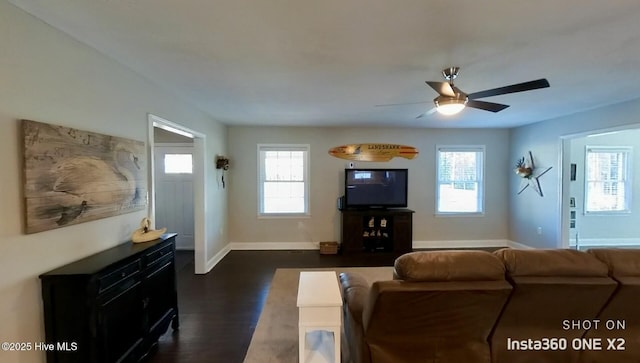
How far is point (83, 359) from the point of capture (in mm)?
1854

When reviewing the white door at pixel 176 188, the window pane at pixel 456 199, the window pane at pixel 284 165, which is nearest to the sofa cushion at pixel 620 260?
the window pane at pixel 456 199

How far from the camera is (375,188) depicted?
604cm

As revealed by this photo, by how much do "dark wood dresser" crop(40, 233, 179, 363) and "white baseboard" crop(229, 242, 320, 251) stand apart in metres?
3.38

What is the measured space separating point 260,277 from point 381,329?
304 cm

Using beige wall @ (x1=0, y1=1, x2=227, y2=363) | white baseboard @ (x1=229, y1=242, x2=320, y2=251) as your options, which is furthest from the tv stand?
beige wall @ (x1=0, y1=1, x2=227, y2=363)

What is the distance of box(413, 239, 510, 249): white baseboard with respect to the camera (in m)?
6.31

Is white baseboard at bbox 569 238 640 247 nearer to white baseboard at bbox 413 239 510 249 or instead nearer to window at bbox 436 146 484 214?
white baseboard at bbox 413 239 510 249

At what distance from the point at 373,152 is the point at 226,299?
13.2 feet

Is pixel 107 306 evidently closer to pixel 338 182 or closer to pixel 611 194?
pixel 338 182

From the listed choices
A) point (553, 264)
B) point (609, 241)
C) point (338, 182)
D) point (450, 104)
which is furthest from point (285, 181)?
point (609, 241)

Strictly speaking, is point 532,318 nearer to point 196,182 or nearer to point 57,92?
point 57,92

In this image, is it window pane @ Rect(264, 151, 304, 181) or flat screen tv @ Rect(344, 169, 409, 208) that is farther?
window pane @ Rect(264, 151, 304, 181)

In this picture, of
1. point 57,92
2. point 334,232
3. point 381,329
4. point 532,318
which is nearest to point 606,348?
point 532,318

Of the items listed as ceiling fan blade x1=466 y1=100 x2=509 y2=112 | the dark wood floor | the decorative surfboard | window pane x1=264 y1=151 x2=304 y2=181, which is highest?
ceiling fan blade x1=466 y1=100 x2=509 y2=112
